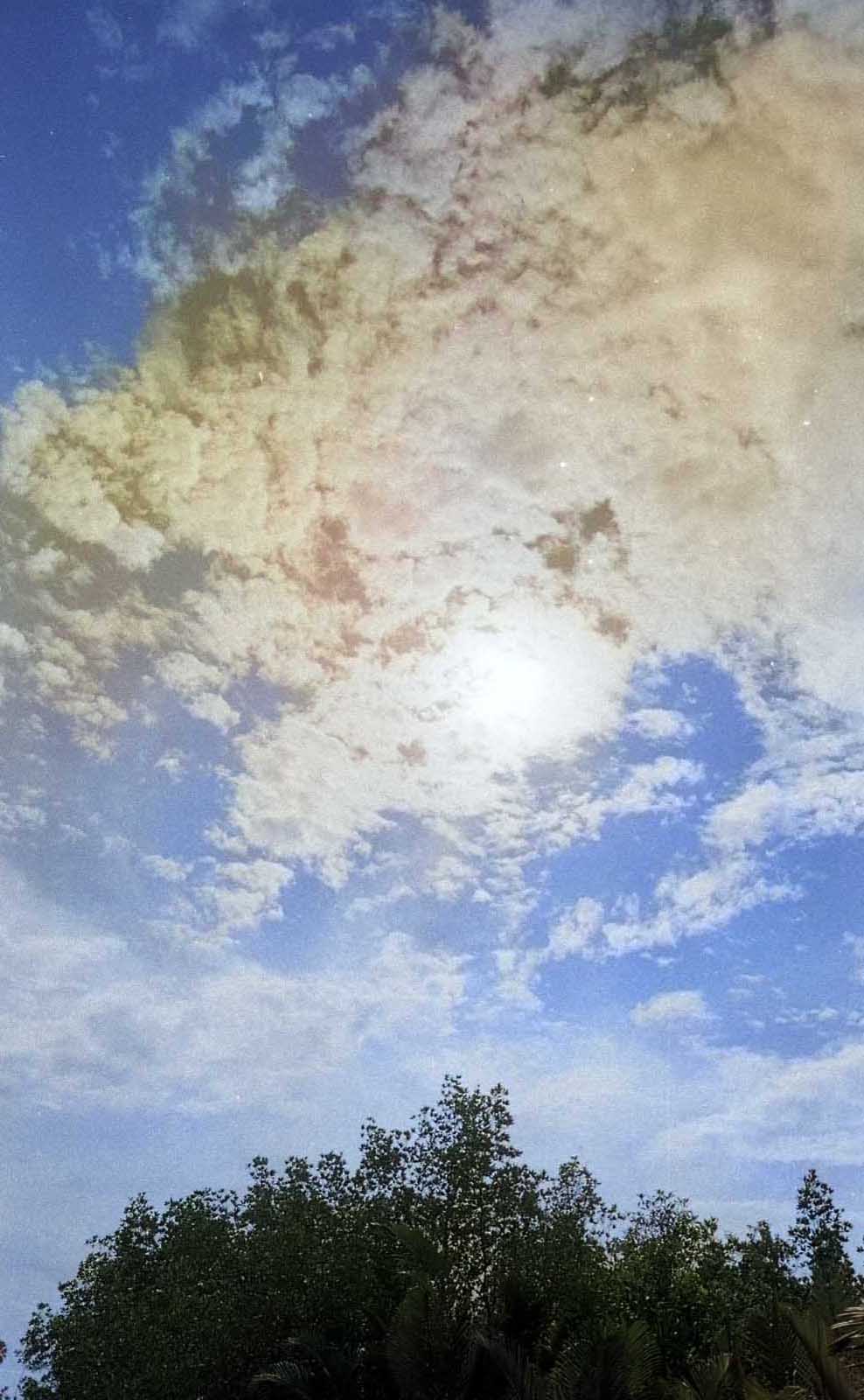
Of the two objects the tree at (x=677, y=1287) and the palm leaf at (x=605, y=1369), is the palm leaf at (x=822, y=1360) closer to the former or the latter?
the palm leaf at (x=605, y=1369)

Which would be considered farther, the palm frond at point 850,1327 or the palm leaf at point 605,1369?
the palm leaf at point 605,1369

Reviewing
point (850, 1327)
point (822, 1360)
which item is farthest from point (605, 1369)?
point (850, 1327)

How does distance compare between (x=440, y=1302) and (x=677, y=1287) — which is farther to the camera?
(x=677, y=1287)

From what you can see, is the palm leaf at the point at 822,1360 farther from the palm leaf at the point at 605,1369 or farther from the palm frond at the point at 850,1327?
the palm leaf at the point at 605,1369

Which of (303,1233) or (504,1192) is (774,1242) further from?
(303,1233)

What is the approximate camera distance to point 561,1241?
2412cm

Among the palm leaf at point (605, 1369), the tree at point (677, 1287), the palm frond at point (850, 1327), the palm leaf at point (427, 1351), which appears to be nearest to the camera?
the palm frond at point (850, 1327)

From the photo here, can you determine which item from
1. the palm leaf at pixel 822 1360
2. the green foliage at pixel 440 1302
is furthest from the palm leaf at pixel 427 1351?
the palm leaf at pixel 822 1360

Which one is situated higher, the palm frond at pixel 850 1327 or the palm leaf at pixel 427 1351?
the palm leaf at pixel 427 1351

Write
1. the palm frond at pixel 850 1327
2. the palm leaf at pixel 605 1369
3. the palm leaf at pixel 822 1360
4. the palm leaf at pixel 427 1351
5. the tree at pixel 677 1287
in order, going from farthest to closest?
the tree at pixel 677 1287, the palm leaf at pixel 427 1351, the palm leaf at pixel 605 1369, the palm frond at pixel 850 1327, the palm leaf at pixel 822 1360

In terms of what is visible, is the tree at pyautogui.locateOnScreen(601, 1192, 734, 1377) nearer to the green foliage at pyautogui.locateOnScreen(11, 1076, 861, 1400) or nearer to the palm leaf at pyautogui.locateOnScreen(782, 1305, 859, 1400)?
the green foliage at pyautogui.locateOnScreen(11, 1076, 861, 1400)

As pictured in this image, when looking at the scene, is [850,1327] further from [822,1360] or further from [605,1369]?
[605,1369]

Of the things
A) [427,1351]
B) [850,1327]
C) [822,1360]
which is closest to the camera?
[822,1360]

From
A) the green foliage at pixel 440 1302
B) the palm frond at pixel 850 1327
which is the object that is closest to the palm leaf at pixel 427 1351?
the green foliage at pixel 440 1302
